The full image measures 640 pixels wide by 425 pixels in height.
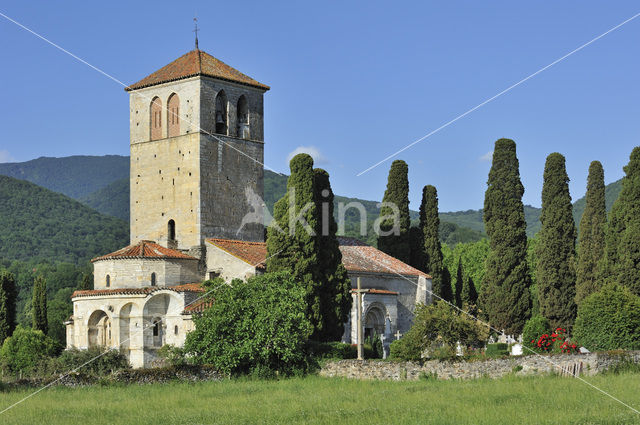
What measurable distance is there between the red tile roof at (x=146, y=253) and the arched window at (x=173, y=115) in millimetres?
6147

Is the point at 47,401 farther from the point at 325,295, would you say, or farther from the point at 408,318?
the point at 408,318

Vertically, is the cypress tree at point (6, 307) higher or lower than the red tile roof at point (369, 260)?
lower

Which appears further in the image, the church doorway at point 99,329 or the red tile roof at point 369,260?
the red tile roof at point 369,260

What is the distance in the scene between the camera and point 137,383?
33.1 meters

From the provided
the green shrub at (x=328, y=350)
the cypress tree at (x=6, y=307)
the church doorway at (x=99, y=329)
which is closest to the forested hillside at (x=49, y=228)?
the cypress tree at (x=6, y=307)

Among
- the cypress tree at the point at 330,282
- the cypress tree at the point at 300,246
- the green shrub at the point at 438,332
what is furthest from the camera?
the cypress tree at the point at 330,282

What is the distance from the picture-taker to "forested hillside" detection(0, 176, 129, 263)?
398ft

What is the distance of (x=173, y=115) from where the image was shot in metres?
49.1

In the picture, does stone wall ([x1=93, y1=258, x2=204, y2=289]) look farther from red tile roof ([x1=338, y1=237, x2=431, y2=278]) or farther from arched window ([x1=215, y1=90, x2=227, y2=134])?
red tile roof ([x1=338, y1=237, x2=431, y2=278])

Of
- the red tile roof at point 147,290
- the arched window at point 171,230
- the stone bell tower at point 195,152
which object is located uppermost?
the stone bell tower at point 195,152

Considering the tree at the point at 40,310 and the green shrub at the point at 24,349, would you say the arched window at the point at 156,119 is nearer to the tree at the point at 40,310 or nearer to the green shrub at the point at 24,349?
the green shrub at the point at 24,349

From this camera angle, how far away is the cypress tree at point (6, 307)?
5409 centimetres

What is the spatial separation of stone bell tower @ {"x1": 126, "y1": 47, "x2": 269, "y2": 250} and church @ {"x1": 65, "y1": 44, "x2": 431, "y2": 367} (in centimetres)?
5

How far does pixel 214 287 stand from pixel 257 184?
33.0 ft
